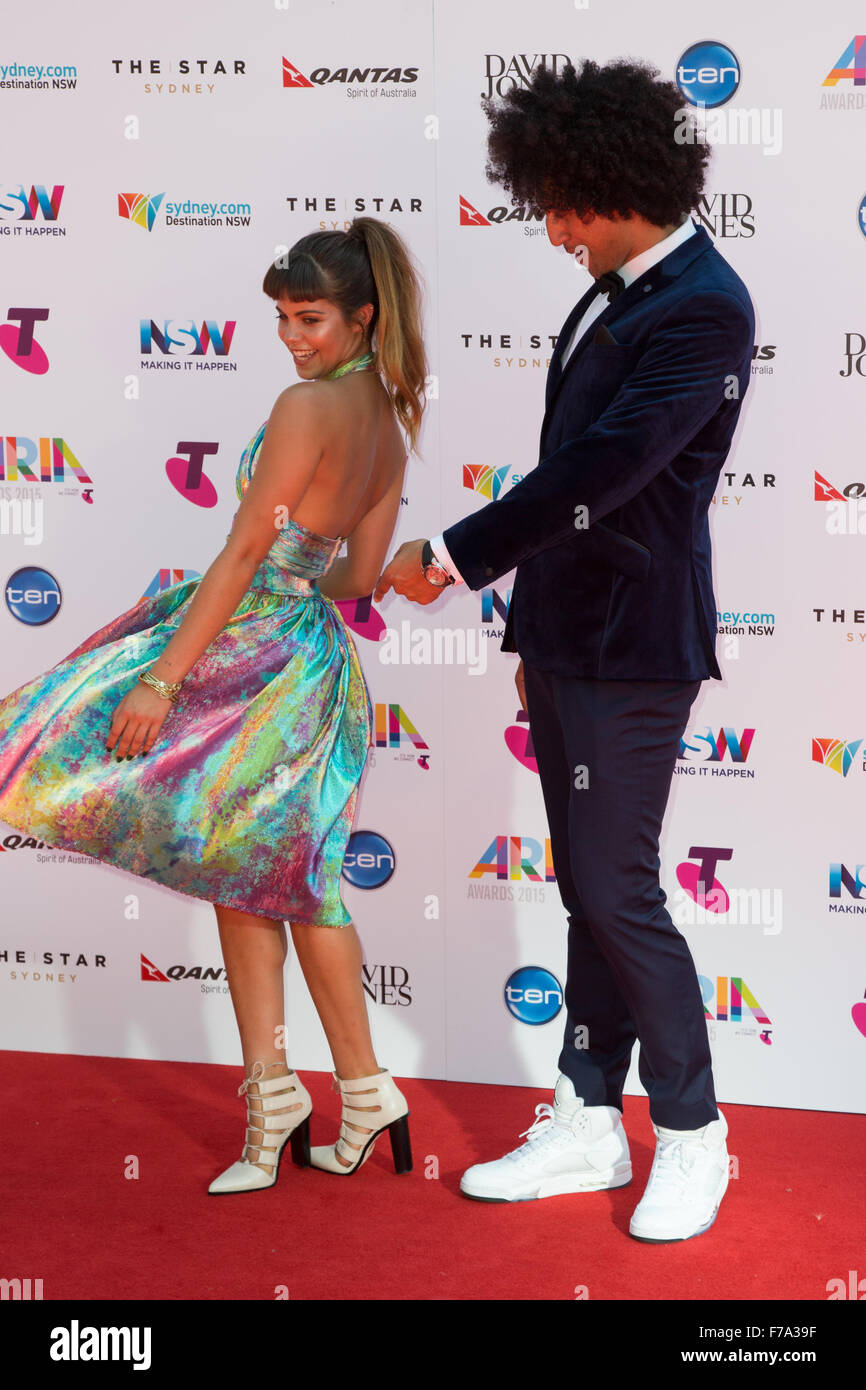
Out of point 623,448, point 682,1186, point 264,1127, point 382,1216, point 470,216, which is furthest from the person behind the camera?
point 470,216

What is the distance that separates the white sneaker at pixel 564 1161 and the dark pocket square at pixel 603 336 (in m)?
1.26

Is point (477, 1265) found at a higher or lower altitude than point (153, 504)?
lower

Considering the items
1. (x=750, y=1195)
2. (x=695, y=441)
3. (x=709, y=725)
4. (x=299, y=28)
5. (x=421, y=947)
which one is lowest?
(x=750, y=1195)

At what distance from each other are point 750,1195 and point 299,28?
2389 millimetres

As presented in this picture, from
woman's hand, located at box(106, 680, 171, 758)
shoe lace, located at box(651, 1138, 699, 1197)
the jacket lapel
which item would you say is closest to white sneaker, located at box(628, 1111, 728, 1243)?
shoe lace, located at box(651, 1138, 699, 1197)

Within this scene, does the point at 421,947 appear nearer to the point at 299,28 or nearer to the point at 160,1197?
the point at 160,1197

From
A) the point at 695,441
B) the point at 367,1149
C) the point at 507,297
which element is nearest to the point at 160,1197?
the point at 367,1149

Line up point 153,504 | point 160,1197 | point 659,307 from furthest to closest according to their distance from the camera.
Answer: point 153,504 → point 160,1197 → point 659,307

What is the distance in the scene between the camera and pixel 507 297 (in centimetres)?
293

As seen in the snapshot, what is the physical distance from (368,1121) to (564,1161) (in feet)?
1.16

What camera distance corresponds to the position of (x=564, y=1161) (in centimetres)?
253

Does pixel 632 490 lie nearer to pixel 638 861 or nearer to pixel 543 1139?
pixel 638 861

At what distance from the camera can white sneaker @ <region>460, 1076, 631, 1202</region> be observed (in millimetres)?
2506

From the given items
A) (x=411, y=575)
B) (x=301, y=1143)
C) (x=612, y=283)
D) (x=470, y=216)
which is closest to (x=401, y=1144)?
(x=301, y=1143)
